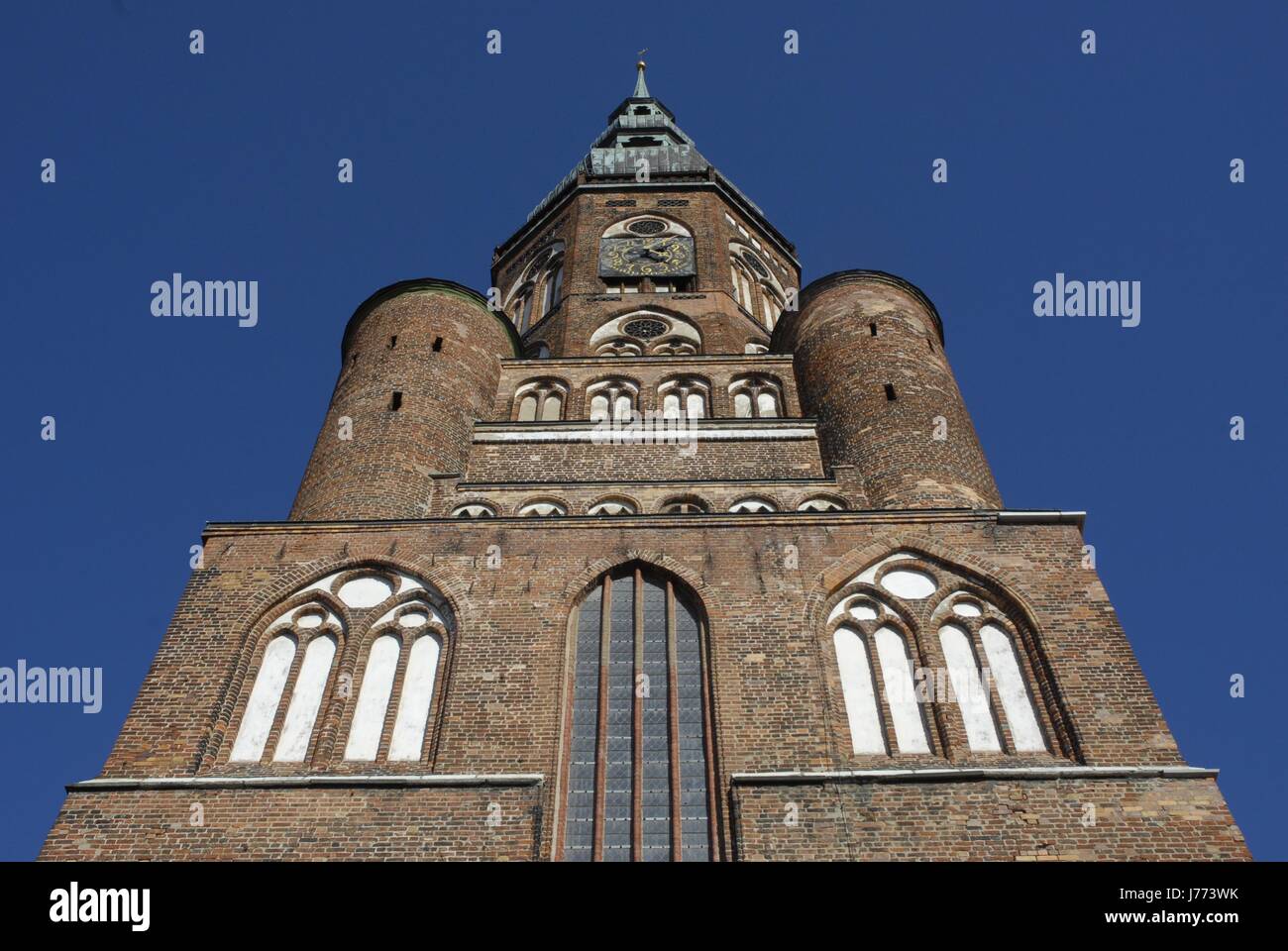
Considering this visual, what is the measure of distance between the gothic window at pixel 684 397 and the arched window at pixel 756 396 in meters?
0.51

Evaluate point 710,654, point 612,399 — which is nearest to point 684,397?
point 612,399

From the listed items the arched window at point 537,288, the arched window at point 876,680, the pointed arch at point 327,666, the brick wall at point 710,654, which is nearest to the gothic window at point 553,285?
the arched window at point 537,288

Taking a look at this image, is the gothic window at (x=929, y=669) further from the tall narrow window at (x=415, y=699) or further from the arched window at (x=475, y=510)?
the arched window at (x=475, y=510)

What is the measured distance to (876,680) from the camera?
45.6ft

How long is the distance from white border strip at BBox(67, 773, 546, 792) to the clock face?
55.7ft

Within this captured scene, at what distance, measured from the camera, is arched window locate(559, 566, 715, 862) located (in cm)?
1255

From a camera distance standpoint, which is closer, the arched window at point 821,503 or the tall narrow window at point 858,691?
the tall narrow window at point 858,691

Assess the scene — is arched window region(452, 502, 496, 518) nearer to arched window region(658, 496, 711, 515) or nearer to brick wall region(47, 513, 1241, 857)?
arched window region(658, 496, 711, 515)

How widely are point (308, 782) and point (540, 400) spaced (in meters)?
11.4

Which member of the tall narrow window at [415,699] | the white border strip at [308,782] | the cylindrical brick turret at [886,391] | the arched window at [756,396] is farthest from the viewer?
the arched window at [756,396]

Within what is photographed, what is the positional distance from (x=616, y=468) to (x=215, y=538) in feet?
20.6

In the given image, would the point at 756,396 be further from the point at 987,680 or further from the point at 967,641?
the point at 987,680

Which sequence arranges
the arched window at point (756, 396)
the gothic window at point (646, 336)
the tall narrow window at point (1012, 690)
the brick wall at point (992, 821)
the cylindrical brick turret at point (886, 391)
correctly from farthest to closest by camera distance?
the gothic window at point (646, 336), the arched window at point (756, 396), the cylindrical brick turret at point (886, 391), the tall narrow window at point (1012, 690), the brick wall at point (992, 821)

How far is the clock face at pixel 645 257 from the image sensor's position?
28172 mm
